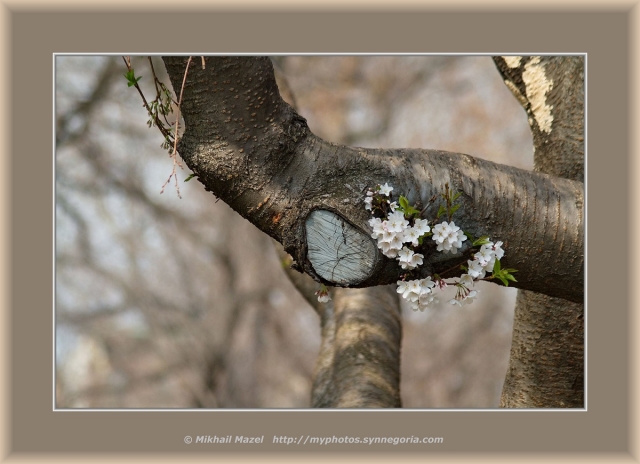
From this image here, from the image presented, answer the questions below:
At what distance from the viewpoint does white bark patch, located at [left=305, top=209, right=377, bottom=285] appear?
Result: 4.91ft

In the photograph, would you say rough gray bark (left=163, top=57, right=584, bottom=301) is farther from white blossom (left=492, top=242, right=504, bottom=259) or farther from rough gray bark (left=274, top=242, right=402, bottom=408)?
rough gray bark (left=274, top=242, right=402, bottom=408)

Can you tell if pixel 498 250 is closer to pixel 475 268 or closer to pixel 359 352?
pixel 475 268

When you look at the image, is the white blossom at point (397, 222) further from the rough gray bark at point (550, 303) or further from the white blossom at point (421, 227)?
the rough gray bark at point (550, 303)

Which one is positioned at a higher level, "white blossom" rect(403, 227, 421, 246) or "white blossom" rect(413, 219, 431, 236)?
"white blossom" rect(413, 219, 431, 236)

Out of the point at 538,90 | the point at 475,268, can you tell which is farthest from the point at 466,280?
the point at 538,90

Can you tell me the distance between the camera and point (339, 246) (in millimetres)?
1509

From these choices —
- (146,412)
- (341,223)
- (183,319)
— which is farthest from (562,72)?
(183,319)

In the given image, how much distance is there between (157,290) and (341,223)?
586 cm

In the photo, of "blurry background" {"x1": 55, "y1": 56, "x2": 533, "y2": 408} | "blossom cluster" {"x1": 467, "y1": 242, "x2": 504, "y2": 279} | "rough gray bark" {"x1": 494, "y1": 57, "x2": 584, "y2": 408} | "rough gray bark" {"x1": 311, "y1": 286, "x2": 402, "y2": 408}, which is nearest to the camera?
"blossom cluster" {"x1": 467, "y1": 242, "x2": 504, "y2": 279}

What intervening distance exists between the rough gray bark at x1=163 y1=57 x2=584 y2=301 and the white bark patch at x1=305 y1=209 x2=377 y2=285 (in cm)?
1

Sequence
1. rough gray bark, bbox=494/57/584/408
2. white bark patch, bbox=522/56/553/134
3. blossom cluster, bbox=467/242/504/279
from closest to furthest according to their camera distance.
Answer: blossom cluster, bbox=467/242/504/279, rough gray bark, bbox=494/57/584/408, white bark patch, bbox=522/56/553/134

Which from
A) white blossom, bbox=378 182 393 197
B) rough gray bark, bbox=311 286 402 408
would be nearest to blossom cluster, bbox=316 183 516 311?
white blossom, bbox=378 182 393 197

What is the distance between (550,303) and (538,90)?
73 centimetres

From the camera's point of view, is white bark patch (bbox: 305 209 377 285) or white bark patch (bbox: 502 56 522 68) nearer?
white bark patch (bbox: 305 209 377 285)
